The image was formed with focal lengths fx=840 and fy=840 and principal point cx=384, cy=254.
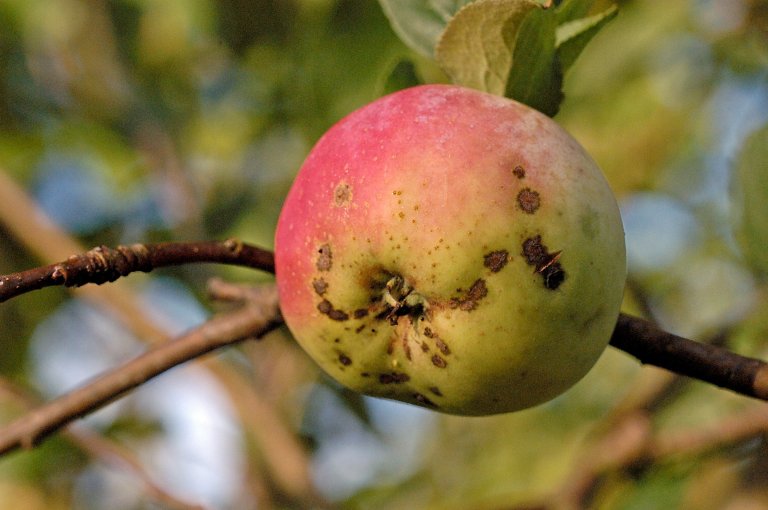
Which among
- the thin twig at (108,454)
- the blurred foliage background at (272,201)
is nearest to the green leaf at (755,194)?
the blurred foliage background at (272,201)

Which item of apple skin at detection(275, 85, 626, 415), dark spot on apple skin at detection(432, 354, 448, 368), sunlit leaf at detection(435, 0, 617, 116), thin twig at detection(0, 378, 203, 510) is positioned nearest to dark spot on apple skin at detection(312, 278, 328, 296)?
apple skin at detection(275, 85, 626, 415)

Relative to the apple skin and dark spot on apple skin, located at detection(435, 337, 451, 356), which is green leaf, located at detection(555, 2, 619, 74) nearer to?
the apple skin

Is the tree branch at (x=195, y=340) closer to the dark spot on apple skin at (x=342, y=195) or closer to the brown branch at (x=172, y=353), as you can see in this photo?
the brown branch at (x=172, y=353)

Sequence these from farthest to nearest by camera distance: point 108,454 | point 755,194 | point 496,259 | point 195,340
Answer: point 108,454, point 755,194, point 195,340, point 496,259

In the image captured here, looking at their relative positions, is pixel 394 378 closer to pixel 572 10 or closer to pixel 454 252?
pixel 454 252

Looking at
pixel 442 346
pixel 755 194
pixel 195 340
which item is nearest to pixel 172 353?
pixel 195 340
